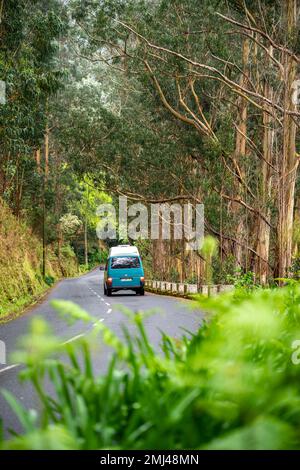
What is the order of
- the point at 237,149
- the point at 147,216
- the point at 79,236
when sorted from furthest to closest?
the point at 79,236, the point at 147,216, the point at 237,149

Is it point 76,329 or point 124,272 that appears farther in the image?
point 124,272

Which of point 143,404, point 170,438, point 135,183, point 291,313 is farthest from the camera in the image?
point 135,183

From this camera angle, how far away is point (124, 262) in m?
33.8

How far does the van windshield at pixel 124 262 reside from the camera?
33.7m

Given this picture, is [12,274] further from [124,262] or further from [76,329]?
[76,329]

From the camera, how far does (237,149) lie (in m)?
30.6

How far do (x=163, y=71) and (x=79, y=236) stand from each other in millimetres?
62620

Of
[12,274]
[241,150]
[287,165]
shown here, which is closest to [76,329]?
[287,165]

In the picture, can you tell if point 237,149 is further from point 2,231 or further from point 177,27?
point 2,231

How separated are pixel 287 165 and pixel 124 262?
12408 mm

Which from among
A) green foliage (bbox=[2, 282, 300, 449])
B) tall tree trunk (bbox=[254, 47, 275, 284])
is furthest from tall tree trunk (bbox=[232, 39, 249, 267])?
green foliage (bbox=[2, 282, 300, 449])

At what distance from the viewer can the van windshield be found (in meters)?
33.7

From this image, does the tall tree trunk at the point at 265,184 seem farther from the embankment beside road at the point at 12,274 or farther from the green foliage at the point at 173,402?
the green foliage at the point at 173,402
